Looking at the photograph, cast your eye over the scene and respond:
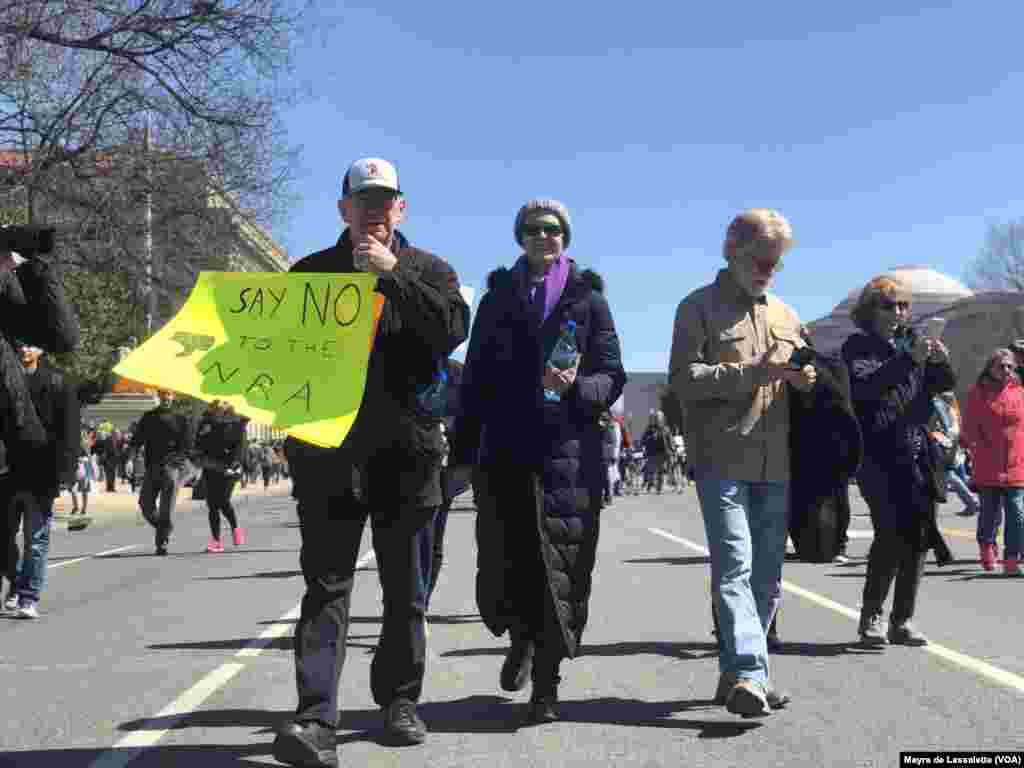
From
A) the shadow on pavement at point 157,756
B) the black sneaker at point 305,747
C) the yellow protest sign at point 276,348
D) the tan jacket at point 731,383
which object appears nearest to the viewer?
the black sneaker at point 305,747

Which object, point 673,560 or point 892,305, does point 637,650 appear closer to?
point 892,305

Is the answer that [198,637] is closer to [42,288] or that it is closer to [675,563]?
[42,288]

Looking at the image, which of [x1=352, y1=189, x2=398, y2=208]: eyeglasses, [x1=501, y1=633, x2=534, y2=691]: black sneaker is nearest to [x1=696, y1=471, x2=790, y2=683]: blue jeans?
[x1=501, y1=633, x2=534, y2=691]: black sneaker

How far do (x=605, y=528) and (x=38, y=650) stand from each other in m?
11.5

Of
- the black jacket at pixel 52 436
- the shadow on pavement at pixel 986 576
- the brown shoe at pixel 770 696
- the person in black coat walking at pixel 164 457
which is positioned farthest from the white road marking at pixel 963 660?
the person in black coat walking at pixel 164 457

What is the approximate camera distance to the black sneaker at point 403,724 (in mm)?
4637

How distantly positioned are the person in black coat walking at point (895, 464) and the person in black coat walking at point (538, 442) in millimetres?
2078

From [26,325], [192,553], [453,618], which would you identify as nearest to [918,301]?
[192,553]

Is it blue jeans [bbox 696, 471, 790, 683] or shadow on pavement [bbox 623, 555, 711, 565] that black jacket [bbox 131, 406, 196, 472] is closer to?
shadow on pavement [bbox 623, 555, 711, 565]

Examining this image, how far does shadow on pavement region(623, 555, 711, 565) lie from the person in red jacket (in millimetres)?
2500

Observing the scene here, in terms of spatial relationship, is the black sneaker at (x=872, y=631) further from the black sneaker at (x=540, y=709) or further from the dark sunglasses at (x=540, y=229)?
the dark sunglasses at (x=540, y=229)

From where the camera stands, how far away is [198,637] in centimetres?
769

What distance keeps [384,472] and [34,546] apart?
5266 millimetres

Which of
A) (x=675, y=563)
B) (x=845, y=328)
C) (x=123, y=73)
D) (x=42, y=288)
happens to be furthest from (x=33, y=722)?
(x=845, y=328)
